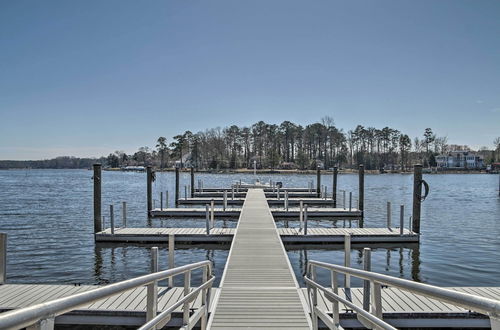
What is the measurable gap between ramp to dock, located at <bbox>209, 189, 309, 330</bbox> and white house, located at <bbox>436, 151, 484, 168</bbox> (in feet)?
477

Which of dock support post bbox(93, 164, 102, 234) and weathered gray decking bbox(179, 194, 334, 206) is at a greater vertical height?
dock support post bbox(93, 164, 102, 234)

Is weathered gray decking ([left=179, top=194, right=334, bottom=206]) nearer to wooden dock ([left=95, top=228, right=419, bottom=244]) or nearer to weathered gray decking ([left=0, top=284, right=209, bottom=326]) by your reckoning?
wooden dock ([left=95, top=228, right=419, bottom=244])

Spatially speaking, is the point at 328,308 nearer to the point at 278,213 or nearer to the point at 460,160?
the point at 278,213

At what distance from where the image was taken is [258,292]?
795cm

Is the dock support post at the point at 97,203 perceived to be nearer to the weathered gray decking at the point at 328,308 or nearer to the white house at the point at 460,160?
the weathered gray decking at the point at 328,308

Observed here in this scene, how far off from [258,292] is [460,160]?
159 m

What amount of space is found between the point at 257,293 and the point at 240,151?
121 metres

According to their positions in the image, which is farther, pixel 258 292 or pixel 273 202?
pixel 273 202

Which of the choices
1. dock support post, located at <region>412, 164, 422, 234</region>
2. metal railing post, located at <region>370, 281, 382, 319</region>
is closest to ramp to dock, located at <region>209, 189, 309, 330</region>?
metal railing post, located at <region>370, 281, 382, 319</region>

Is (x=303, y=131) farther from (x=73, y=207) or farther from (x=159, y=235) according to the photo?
(x=159, y=235)

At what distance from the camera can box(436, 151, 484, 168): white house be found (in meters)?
144

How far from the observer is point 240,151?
128500 mm

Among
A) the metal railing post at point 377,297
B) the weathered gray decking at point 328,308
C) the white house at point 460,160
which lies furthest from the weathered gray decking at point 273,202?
the white house at point 460,160

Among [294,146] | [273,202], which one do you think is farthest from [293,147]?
[273,202]
